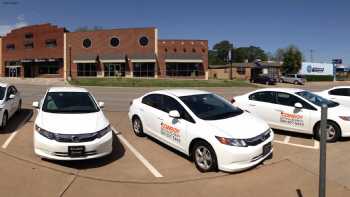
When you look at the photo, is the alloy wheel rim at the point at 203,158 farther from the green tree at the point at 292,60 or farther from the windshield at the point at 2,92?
the green tree at the point at 292,60

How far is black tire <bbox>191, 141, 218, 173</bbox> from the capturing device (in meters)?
6.24

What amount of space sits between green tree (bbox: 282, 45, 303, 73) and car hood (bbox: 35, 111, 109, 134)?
6881 centimetres

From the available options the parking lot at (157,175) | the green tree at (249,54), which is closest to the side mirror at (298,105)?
the parking lot at (157,175)

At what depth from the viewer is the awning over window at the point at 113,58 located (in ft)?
170

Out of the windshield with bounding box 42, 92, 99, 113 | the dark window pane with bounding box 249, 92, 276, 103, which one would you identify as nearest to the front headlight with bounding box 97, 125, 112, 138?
the windshield with bounding box 42, 92, 99, 113

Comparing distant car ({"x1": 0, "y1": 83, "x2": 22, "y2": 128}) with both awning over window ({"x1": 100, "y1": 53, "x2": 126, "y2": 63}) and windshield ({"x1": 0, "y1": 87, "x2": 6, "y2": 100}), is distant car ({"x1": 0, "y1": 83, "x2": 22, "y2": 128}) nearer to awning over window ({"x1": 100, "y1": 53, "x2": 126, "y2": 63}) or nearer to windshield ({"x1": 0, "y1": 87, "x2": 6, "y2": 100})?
windshield ({"x1": 0, "y1": 87, "x2": 6, "y2": 100})

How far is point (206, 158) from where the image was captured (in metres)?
6.41

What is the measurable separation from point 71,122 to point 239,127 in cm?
353

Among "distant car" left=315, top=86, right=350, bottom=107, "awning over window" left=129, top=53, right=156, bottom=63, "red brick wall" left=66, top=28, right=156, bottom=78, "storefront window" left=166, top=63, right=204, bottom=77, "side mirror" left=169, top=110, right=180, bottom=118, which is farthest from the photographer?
"storefront window" left=166, top=63, right=204, bottom=77

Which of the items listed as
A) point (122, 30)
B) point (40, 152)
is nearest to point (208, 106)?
point (40, 152)

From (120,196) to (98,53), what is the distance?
165 feet

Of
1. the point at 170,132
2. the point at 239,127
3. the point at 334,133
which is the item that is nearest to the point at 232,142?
the point at 239,127

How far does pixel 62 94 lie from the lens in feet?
28.6

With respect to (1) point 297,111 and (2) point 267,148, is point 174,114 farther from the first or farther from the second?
(1) point 297,111
